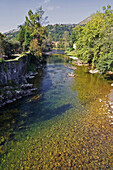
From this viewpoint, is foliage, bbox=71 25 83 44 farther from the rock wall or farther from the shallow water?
the shallow water

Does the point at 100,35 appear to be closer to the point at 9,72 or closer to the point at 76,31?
the point at 9,72

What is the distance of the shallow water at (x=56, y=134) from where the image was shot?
9477 millimetres

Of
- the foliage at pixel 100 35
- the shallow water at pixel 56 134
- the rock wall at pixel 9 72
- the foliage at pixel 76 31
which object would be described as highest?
the foliage at pixel 76 31

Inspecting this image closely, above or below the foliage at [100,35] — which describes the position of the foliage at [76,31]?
above

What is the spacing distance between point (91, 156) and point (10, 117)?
396 inches

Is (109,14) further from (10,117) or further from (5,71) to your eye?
(10,117)

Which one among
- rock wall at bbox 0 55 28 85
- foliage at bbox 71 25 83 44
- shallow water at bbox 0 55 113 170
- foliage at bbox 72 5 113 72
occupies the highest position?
foliage at bbox 71 25 83 44

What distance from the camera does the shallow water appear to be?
948cm

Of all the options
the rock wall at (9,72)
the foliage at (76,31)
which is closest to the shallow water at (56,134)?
the rock wall at (9,72)

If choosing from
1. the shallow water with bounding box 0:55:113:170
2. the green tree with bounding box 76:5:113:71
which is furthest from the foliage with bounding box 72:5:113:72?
the shallow water with bounding box 0:55:113:170

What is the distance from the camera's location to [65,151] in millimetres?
10367

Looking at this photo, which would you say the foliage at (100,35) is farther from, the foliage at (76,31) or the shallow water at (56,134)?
the foliage at (76,31)

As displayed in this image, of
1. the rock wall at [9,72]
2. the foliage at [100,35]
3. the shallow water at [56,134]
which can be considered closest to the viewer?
the shallow water at [56,134]

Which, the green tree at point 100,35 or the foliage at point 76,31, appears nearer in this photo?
the green tree at point 100,35
